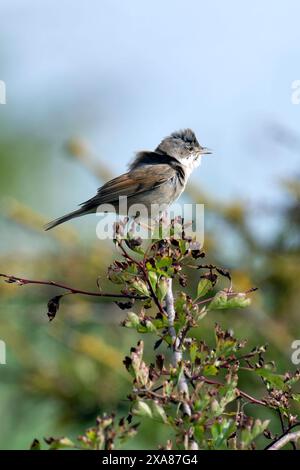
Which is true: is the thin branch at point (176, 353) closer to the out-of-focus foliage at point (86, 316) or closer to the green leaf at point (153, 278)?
the green leaf at point (153, 278)

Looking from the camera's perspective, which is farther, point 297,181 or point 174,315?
point 297,181

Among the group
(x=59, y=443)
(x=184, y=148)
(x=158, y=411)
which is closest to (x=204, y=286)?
(x=158, y=411)

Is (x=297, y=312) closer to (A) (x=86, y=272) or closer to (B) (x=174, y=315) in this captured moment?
(A) (x=86, y=272)

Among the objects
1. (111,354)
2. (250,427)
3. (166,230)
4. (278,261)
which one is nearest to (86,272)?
(111,354)

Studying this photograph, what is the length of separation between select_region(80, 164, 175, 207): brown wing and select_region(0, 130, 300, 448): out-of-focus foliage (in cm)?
45

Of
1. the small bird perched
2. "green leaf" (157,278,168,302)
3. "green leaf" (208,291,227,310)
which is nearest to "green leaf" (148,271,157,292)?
"green leaf" (157,278,168,302)

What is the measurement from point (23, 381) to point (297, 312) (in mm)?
2245

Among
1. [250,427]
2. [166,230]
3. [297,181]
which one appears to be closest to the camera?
[250,427]

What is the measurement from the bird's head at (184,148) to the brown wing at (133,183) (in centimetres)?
13

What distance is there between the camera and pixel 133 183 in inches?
243

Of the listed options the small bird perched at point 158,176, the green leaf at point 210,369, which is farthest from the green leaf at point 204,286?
the small bird perched at point 158,176

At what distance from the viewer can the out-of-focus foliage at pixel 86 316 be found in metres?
6.43

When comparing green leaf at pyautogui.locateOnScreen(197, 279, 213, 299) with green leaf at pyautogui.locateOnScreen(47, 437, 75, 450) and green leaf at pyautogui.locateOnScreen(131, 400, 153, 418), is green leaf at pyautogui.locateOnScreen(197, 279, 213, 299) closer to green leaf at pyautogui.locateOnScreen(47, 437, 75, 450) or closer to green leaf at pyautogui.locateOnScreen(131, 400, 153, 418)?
green leaf at pyautogui.locateOnScreen(131, 400, 153, 418)

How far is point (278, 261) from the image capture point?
6.57 meters
